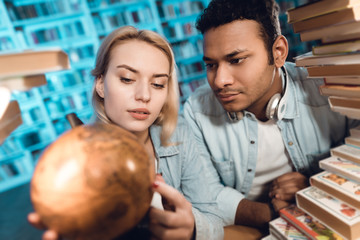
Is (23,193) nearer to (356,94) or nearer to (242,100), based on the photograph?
(242,100)

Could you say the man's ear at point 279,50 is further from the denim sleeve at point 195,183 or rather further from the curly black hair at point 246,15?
the denim sleeve at point 195,183

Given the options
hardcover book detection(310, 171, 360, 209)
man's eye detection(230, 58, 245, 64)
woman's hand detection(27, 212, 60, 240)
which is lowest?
hardcover book detection(310, 171, 360, 209)

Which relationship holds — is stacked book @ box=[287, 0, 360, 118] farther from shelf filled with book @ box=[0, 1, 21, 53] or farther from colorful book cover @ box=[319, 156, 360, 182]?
shelf filled with book @ box=[0, 1, 21, 53]

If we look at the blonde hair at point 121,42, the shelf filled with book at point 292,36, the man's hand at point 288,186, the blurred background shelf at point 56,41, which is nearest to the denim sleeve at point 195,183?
the blonde hair at point 121,42

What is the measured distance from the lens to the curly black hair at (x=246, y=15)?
119 cm

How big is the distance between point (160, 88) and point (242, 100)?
1.75 feet

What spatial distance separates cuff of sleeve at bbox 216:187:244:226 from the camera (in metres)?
1.25

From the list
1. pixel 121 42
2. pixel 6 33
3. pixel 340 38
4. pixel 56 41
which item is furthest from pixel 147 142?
pixel 6 33

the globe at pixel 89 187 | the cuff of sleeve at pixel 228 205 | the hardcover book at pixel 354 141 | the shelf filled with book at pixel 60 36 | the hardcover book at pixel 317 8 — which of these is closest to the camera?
the globe at pixel 89 187

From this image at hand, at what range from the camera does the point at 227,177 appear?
1.47 metres

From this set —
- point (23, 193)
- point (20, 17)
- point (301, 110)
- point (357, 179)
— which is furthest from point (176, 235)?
point (20, 17)

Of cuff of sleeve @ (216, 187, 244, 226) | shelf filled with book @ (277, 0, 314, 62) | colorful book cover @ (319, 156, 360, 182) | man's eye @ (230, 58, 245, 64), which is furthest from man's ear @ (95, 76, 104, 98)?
shelf filled with book @ (277, 0, 314, 62)

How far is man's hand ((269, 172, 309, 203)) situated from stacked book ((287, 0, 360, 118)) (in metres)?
0.46

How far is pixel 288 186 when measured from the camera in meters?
1.21
